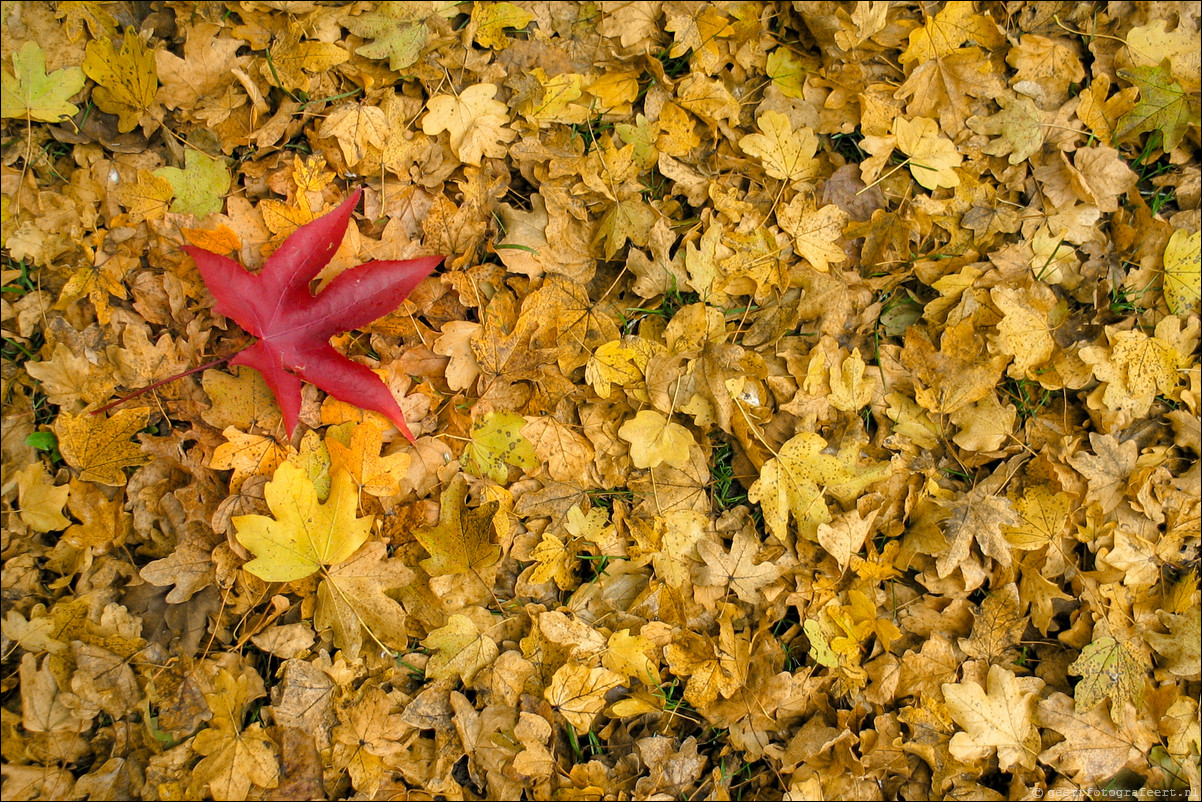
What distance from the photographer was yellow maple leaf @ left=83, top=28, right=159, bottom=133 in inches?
62.9

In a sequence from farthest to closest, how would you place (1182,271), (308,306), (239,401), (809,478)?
(1182,271), (809,478), (239,401), (308,306)

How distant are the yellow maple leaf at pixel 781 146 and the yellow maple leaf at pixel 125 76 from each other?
1461 millimetres

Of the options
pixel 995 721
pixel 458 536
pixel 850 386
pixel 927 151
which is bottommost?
pixel 995 721

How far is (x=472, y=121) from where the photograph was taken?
170cm

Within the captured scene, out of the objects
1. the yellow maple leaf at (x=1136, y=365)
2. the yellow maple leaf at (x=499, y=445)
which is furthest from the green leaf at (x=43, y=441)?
the yellow maple leaf at (x=1136, y=365)

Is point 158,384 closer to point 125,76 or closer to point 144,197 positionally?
point 144,197

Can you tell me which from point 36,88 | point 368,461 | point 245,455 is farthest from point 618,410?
point 36,88

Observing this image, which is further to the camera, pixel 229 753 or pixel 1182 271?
pixel 1182 271

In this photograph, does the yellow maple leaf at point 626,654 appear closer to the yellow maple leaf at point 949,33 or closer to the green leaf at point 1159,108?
the yellow maple leaf at point 949,33

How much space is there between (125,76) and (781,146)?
1.62 meters

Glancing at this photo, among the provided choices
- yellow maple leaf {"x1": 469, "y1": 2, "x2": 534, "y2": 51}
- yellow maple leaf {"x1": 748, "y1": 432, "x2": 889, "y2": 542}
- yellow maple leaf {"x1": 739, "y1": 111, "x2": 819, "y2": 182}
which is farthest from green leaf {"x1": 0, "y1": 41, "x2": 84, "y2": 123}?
yellow maple leaf {"x1": 748, "y1": 432, "x2": 889, "y2": 542}

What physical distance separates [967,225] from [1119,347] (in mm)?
510

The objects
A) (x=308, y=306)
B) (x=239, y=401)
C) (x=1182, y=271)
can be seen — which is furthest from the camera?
(x=1182, y=271)

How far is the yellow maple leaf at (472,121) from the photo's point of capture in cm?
169
